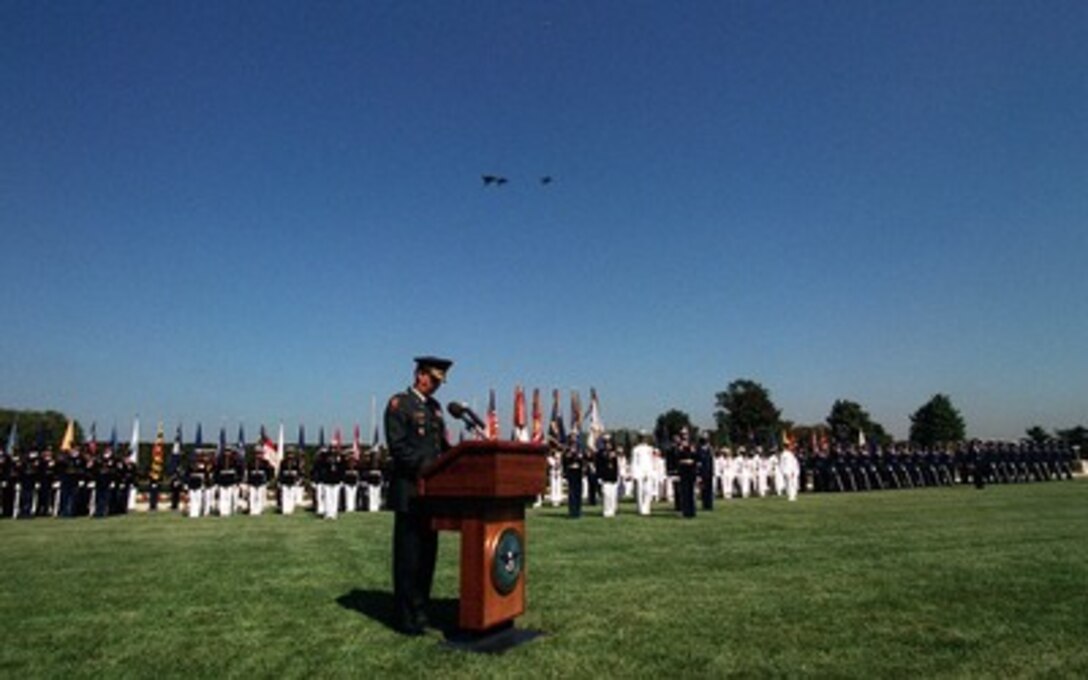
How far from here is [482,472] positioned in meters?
5.12

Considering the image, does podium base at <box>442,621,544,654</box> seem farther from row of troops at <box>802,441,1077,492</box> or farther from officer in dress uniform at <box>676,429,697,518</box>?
row of troops at <box>802,441,1077,492</box>

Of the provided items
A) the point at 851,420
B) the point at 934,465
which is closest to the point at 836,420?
the point at 851,420

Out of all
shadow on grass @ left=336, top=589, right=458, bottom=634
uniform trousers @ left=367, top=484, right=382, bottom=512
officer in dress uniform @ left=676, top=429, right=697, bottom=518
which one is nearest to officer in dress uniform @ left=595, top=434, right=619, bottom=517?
officer in dress uniform @ left=676, top=429, right=697, bottom=518

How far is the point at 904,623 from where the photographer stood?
550 cm

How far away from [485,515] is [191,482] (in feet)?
61.4

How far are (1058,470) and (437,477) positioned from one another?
4746 cm

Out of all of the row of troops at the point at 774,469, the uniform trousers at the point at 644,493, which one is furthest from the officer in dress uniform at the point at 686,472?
the uniform trousers at the point at 644,493

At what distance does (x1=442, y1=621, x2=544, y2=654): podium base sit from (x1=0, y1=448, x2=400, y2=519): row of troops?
16002mm

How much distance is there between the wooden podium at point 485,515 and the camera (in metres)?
5.07

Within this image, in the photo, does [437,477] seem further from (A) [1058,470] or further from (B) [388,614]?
(A) [1058,470]

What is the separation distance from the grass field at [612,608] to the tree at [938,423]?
3354 inches

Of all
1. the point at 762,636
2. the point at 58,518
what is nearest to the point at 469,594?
the point at 762,636

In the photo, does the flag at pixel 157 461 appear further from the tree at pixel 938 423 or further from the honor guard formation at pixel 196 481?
the tree at pixel 938 423

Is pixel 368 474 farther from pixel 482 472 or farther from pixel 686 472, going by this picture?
pixel 482 472
